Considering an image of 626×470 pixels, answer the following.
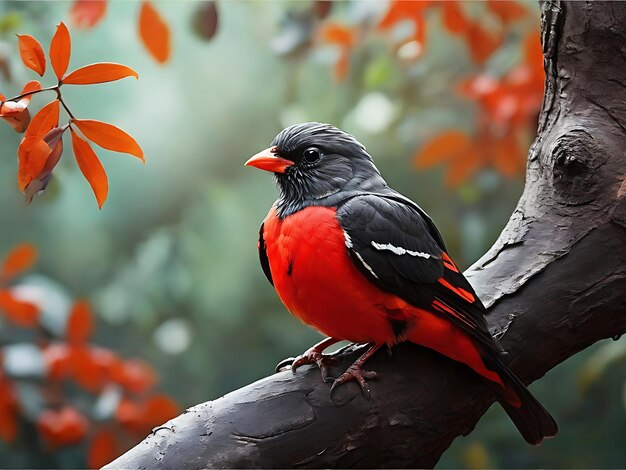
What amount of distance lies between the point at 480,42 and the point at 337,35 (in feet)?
1.55

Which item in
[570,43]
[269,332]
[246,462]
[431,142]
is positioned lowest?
[269,332]

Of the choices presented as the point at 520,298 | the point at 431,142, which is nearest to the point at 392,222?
the point at 520,298

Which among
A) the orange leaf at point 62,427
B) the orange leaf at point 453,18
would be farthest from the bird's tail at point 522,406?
the orange leaf at point 62,427

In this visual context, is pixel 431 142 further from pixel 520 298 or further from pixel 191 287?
pixel 520 298

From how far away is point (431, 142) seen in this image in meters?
2.57

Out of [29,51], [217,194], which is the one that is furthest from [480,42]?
[29,51]

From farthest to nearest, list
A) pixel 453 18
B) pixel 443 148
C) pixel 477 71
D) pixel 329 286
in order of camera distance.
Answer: pixel 477 71 < pixel 443 148 < pixel 453 18 < pixel 329 286

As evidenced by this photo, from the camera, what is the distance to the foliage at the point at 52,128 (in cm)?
94

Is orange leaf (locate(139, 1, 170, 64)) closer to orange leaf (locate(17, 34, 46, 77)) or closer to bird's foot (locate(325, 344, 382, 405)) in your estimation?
orange leaf (locate(17, 34, 46, 77))

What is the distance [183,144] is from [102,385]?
0.94 meters

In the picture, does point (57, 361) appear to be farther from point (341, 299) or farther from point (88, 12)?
point (341, 299)

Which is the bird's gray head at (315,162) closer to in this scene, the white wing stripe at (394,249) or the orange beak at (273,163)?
the orange beak at (273,163)

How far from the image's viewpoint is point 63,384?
96.9 inches

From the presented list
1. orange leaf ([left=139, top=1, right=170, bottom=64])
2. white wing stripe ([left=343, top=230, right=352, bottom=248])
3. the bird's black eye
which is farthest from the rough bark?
orange leaf ([left=139, top=1, right=170, bottom=64])
